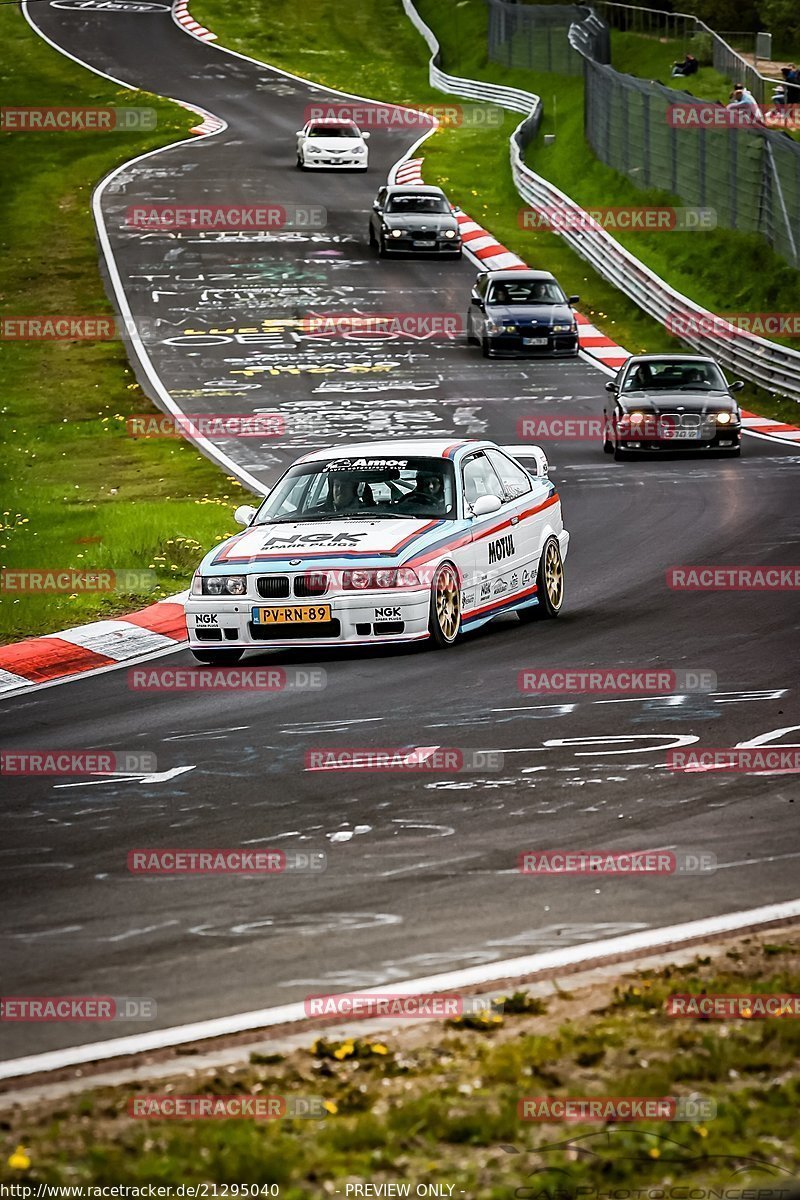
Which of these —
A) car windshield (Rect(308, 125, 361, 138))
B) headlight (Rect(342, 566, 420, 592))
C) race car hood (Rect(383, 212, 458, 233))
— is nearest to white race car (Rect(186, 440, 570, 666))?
headlight (Rect(342, 566, 420, 592))

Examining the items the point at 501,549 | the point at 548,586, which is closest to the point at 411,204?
the point at 548,586

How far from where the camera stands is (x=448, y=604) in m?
13.7

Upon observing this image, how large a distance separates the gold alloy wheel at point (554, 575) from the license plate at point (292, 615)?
241cm

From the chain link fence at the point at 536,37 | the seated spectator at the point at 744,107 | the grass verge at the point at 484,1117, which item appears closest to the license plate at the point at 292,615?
the grass verge at the point at 484,1117

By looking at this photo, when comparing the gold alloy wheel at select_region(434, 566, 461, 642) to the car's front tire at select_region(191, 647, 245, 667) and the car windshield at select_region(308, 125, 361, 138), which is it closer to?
the car's front tire at select_region(191, 647, 245, 667)

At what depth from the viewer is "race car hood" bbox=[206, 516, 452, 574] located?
1322cm

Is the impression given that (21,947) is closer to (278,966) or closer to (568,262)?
(278,966)

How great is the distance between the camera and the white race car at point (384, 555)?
13.1 metres

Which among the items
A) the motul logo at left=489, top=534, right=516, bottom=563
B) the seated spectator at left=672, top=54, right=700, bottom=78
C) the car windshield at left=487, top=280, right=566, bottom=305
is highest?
the seated spectator at left=672, top=54, right=700, bottom=78

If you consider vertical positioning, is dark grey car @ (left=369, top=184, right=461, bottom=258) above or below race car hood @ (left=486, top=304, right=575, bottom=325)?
above

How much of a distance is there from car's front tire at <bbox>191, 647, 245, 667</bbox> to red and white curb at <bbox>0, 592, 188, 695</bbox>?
636 millimetres

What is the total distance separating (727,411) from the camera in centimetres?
2433

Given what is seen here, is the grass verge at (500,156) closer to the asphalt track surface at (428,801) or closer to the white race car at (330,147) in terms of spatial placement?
the white race car at (330,147)

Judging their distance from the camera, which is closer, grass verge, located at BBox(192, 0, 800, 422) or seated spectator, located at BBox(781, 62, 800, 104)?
grass verge, located at BBox(192, 0, 800, 422)
